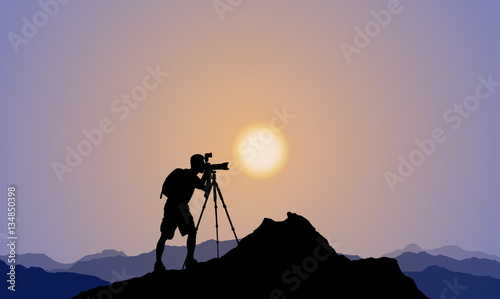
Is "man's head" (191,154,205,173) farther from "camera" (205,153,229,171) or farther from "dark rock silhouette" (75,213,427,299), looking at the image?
"dark rock silhouette" (75,213,427,299)

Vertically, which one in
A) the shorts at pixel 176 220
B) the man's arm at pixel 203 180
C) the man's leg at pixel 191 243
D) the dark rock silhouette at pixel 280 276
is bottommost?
the dark rock silhouette at pixel 280 276

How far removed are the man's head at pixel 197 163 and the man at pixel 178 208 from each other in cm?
10

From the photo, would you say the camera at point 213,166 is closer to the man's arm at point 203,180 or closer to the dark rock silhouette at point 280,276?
the man's arm at point 203,180

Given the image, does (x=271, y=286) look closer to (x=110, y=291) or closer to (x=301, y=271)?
(x=301, y=271)

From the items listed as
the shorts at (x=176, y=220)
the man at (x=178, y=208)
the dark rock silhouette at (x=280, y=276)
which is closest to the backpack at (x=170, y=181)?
the man at (x=178, y=208)

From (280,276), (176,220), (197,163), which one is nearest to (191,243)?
(176,220)

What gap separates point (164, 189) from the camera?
11.6 metres

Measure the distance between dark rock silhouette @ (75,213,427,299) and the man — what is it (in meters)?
0.85

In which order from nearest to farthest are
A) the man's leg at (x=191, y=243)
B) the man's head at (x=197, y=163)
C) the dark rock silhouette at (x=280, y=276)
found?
1. the dark rock silhouette at (x=280, y=276)
2. the man's leg at (x=191, y=243)
3. the man's head at (x=197, y=163)

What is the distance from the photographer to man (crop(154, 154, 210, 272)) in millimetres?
11586

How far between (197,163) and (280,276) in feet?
10.8

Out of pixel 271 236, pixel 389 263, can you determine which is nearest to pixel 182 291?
pixel 271 236

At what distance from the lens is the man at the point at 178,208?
11586 mm

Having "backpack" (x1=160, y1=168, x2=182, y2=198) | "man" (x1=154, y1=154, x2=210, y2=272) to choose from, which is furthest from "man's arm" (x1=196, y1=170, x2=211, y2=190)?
"backpack" (x1=160, y1=168, x2=182, y2=198)
